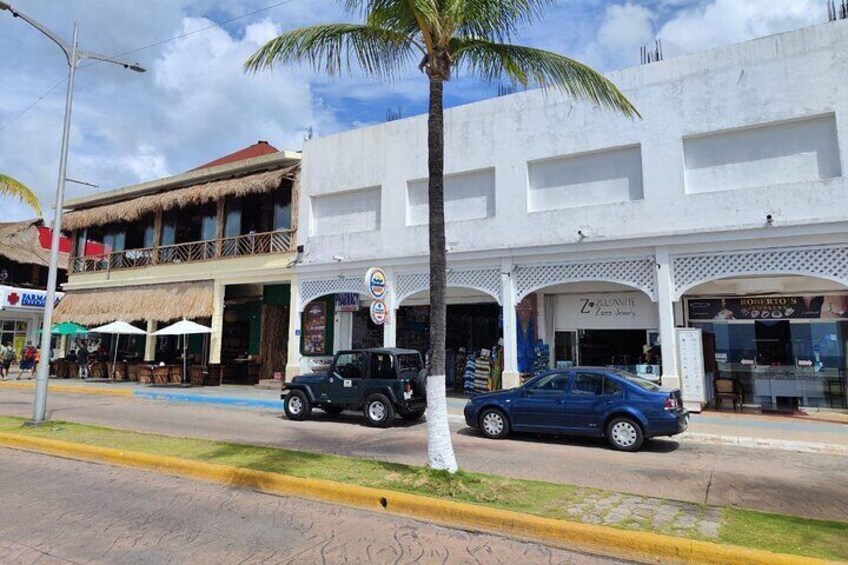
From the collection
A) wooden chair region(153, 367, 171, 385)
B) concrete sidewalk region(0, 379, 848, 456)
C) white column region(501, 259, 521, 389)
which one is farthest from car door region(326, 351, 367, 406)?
wooden chair region(153, 367, 171, 385)

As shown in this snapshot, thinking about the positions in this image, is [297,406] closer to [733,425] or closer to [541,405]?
[541,405]

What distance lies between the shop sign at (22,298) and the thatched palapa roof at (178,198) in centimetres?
739

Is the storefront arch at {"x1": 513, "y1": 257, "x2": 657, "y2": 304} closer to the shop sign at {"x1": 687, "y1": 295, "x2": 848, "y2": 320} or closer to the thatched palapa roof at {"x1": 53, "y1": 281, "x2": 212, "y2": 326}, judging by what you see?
the shop sign at {"x1": 687, "y1": 295, "x2": 848, "y2": 320}

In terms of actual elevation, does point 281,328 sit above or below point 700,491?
above

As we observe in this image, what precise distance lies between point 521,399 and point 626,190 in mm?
7245

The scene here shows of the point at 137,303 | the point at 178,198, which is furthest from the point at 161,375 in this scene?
the point at 178,198

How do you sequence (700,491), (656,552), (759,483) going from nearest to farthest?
(656,552) → (700,491) → (759,483)

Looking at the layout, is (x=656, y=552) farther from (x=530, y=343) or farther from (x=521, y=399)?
(x=530, y=343)

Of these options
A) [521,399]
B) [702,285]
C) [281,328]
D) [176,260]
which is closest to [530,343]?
[702,285]

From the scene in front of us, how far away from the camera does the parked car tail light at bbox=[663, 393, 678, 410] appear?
9875 mm

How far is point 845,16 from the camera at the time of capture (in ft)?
46.7

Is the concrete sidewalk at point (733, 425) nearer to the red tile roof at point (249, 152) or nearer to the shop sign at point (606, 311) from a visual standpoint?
the shop sign at point (606, 311)

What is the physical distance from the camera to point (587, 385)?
1063cm

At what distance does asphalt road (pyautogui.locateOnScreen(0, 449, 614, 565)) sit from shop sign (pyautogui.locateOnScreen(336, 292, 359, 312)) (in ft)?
42.0
